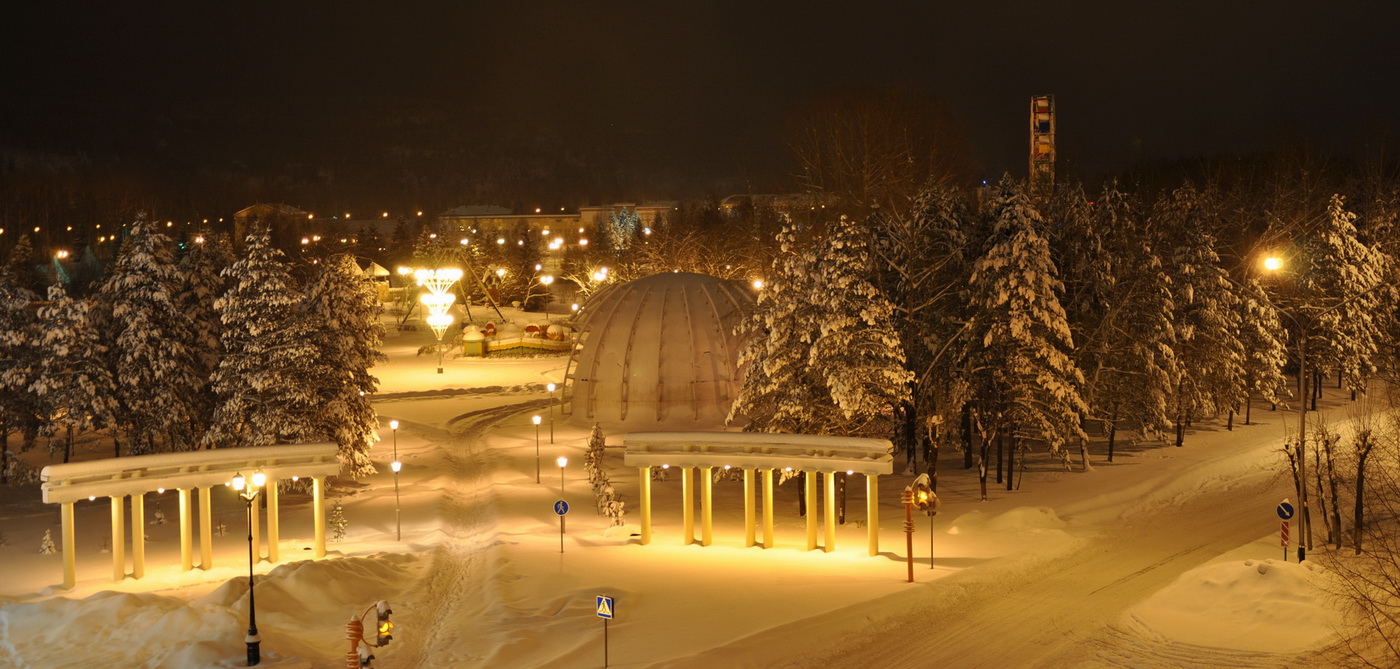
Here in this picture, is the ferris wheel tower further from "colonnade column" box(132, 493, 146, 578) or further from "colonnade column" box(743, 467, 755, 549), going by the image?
"colonnade column" box(132, 493, 146, 578)

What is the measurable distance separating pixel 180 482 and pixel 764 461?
13436mm

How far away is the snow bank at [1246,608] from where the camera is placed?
66.7 feet

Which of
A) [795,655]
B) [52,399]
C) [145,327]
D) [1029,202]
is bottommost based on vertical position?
[795,655]

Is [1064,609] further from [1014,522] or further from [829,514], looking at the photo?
[829,514]

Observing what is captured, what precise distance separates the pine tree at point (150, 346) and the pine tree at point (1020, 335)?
23.6 m

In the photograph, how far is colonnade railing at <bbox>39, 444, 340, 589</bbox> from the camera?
25438 millimetres

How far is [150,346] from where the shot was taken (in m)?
35.3

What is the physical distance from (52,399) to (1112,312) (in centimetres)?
3213

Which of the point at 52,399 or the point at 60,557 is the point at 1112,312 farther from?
the point at 52,399

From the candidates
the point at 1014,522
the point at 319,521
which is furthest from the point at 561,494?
the point at 1014,522

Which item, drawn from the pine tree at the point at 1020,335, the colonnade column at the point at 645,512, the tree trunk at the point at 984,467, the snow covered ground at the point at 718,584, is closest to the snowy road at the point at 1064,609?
the snow covered ground at the point at 718,584

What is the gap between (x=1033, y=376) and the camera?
32.3 meters

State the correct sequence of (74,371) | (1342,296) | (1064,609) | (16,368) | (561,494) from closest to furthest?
(1064,609)
(561,494)
(74,371)
(16,368)
(1342,296)

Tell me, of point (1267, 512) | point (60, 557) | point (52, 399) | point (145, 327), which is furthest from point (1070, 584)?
point (52, 399)
